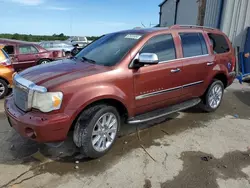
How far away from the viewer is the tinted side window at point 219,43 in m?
5.01

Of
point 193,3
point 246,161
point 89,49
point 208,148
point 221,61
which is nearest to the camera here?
point 246,161

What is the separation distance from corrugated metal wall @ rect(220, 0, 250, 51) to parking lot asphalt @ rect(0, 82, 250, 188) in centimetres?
680

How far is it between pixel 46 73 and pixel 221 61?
3.76 metres

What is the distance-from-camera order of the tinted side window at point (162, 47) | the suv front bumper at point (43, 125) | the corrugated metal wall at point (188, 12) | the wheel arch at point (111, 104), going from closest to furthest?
the suv front bumper at point (43, 125) < the wheel arch at point (111, 104) < the tinted side window at point (162, 47) < the corrugated metal wall at point (188, 12)

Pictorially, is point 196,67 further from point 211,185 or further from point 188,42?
point 211,185

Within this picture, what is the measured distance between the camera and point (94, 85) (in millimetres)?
3053

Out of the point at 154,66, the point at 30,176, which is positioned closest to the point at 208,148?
the point at 154,66

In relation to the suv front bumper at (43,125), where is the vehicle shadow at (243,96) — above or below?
below

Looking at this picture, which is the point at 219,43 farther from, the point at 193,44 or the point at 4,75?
the point at 4,75

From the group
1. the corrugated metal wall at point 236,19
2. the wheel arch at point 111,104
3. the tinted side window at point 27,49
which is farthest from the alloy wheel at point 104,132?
the corrugated metal wall at point 236,19

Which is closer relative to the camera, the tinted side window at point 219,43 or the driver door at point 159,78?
the driver door at point 159,78

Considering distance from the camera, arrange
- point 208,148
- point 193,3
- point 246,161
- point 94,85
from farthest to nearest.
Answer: point 193,3
point 208,148
point 246,161
point 94,85

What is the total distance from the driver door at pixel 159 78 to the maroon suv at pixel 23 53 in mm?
7361

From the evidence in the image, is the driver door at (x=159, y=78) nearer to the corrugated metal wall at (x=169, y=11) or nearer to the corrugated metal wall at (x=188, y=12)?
the corrugated metal wall at (x=188, y=12)
